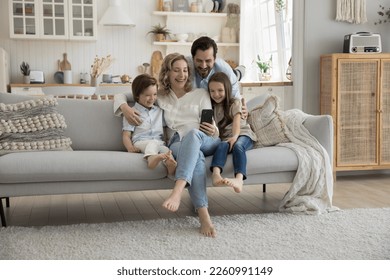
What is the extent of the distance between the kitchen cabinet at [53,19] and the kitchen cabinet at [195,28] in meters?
0.93

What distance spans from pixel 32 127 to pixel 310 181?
1.82 m

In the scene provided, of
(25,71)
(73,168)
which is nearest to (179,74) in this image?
(73,168)

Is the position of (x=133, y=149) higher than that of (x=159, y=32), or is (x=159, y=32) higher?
(x=159, y=32)

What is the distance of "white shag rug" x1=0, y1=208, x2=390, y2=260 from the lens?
270cm

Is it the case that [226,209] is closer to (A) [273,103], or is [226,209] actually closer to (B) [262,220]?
(B) [262,220]

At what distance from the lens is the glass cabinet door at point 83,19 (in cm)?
716

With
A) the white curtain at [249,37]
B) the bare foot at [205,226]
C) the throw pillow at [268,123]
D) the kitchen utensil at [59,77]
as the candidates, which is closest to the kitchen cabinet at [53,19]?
the kitchen utensil at [59,77]

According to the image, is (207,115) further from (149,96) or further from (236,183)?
(236,183)

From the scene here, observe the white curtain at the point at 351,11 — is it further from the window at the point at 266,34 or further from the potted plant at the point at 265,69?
the potted plant at the point at 265,69

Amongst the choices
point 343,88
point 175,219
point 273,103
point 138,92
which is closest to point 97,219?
point 175,219

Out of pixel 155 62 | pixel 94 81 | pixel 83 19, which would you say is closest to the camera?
pixel 94 81

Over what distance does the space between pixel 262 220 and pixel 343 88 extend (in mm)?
2071

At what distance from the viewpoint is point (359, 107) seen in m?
4.98

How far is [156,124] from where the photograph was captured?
3688 millimetres
